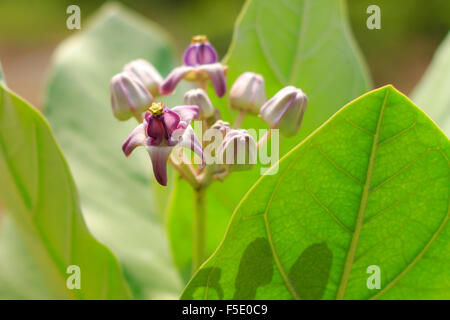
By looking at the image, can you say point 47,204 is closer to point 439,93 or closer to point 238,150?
point 238,150

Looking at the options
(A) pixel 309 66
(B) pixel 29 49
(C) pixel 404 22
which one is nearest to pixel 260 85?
(A) pixel 309 66

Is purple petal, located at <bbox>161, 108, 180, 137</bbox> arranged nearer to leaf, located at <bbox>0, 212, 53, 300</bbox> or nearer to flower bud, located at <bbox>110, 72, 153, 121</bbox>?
flower bud, located at <bbox>110, 72, 153, 121</bbox>

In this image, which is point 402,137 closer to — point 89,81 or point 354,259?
point 354,259

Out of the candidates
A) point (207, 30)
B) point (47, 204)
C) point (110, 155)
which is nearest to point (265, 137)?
point (47, 204)

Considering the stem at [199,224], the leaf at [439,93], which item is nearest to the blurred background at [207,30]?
the leaf at [439,93]

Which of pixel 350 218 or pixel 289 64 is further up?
pixel 289 64
